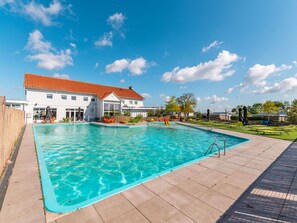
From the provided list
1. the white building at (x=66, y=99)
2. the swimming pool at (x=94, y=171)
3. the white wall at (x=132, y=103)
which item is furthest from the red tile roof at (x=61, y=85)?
the swimming pool at (x=94, y=171)

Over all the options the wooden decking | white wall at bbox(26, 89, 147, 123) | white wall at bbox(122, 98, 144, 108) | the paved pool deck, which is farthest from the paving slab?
white wall at bbox(122, 98, 144, 108)

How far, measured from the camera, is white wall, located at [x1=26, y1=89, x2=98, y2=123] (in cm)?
2078

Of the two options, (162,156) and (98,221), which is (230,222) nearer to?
(98,221)

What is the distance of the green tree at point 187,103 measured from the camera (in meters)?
43.0

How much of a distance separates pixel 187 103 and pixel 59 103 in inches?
1374

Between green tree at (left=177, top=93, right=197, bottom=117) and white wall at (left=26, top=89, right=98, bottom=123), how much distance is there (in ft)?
88.5

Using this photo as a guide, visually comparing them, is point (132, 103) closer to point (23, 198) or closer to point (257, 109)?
point (23, 198)

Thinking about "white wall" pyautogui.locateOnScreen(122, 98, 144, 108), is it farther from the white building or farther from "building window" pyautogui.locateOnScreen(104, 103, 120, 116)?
"building window" pyautogui.locateOnScreen(104, 103, 120, 116)

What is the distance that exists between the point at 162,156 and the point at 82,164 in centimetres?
423

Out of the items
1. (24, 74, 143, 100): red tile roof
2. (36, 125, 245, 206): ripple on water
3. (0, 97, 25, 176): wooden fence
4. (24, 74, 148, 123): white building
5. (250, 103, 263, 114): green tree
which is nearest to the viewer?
(0, 97, 25, 176): wooden fence

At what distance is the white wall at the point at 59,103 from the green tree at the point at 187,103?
27.0 metres

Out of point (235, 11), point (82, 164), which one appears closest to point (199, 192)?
point (82, 164)

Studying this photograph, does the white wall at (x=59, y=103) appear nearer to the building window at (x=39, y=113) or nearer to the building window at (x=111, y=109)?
the building window at (x=39, y=113)

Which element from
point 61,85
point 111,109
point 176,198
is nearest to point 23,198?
point 176,198
